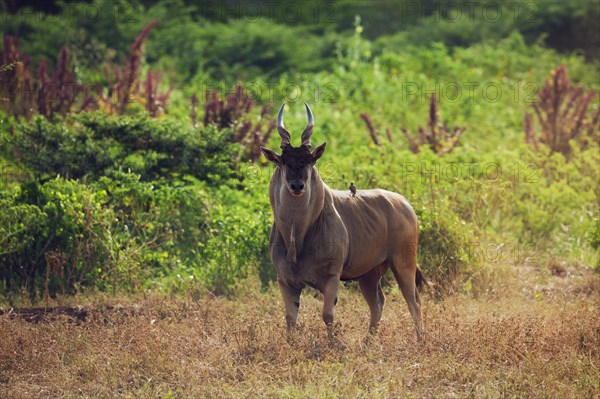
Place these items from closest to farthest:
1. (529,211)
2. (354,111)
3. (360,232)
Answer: (360,232) → (529,211) → (354,111)

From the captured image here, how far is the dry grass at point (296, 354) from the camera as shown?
24.9 feet

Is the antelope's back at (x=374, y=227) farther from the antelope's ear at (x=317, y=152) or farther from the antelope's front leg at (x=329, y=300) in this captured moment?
the antelope's ear at (x=317, y=152)

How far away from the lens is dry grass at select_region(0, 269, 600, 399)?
7578 millimetres

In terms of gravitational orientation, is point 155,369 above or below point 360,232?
below

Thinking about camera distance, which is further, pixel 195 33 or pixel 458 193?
pixel 195 33

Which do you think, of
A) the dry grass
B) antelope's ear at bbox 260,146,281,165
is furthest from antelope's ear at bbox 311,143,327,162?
the dry grass

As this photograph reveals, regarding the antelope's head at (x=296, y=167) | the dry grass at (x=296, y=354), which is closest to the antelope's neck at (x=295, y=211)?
the antelope's head at (x=296, y=167)

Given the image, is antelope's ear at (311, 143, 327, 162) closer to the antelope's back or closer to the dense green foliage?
the antelope's back

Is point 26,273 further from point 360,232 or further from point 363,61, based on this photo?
point 363,61

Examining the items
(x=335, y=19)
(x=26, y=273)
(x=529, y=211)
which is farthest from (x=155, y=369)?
(x=335, y=19)

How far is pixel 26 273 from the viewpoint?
1140 centimetres

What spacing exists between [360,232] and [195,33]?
16538 mm

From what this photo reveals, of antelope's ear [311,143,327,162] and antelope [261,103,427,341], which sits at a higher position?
antelope's ear [311,143,327,162]

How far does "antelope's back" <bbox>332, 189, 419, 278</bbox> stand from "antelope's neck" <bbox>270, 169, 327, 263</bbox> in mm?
472
